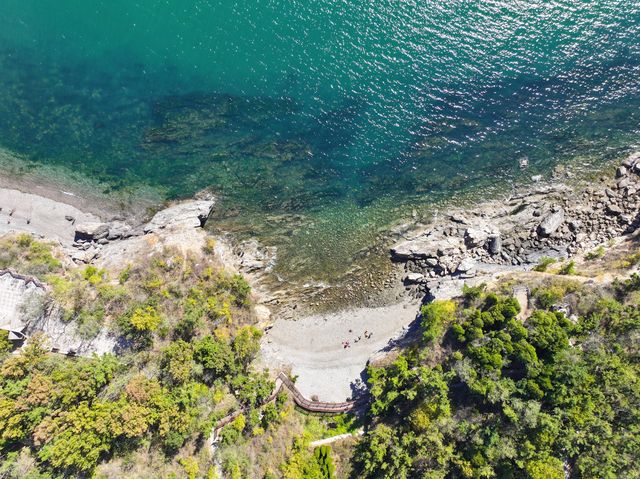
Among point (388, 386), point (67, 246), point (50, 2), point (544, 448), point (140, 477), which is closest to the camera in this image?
point (544, 448)

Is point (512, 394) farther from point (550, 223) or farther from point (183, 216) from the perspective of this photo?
point (183, 216)

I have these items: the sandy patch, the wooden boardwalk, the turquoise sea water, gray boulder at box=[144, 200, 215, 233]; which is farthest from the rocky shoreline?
gray boulder at box=[144, 200, 215, 233]

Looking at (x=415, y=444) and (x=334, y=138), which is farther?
(x=334, y=138)

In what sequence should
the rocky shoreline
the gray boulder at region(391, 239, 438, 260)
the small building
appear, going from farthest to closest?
1. the gray boulder at region(391, 239, 438, 260)
2. the rocky shoreline
3. the small building

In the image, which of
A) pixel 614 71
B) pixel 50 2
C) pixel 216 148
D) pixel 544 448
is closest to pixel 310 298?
pixel 216 148

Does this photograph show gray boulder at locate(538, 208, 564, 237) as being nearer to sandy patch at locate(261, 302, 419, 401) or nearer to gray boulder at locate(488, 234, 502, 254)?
gray boulder at locate(488, 234, 502, 254)

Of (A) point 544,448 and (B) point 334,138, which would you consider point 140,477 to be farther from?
(B) point 334,138
